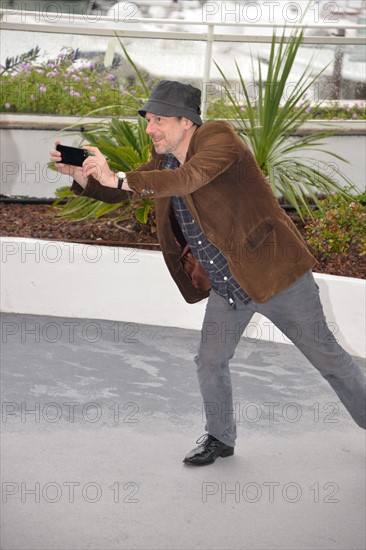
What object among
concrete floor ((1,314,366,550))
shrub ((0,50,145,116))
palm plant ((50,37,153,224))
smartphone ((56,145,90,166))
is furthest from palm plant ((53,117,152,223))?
smartphone ((56,145,90,166))

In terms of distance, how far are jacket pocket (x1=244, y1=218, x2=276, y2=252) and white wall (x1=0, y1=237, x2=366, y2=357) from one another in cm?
253

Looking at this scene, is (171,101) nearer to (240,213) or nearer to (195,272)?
(240,213)

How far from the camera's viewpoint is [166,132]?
445cm

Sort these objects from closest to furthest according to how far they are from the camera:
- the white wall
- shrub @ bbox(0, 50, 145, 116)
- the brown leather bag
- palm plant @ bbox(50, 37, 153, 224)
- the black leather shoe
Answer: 1. the brown leather bag
2. the black leather shoe
3. the white wall
4. palm plant @ bbox(50, 37, 153, 224)
5. shrub @ bbox(0, 50, 145, 116)

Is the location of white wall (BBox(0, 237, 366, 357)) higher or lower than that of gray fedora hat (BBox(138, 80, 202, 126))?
lower

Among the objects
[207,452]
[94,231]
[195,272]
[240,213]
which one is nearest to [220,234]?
[240,213]

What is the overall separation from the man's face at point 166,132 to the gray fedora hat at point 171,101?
43mm

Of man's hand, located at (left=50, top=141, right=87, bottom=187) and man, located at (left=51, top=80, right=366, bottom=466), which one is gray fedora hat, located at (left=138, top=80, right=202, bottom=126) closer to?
man, located at (left=51, top=80, right=366, bottom=466)

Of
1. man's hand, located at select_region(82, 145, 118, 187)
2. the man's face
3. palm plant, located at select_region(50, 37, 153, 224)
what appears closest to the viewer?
man's hand, located at select_region(82, 145, 118, 187)

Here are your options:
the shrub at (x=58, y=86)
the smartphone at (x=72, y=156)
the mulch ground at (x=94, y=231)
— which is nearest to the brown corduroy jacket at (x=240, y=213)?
the smartphone at (x=72, y=156)

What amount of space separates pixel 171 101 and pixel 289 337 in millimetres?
1174

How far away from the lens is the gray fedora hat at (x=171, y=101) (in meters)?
4.39

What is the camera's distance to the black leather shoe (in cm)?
506

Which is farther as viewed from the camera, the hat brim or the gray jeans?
the gray jeans
